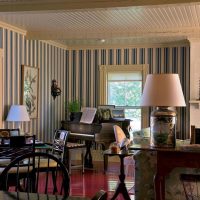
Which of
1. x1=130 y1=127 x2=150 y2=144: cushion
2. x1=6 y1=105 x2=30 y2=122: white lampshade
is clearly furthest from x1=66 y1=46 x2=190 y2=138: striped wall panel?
x1=130 y1=127 x2=150 y2=144: cushion

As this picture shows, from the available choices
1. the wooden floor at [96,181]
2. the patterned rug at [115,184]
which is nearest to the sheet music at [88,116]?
the wooden floor at [96,181]

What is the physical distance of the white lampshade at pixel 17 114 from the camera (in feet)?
21.7

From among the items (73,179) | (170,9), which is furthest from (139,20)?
(73,179)

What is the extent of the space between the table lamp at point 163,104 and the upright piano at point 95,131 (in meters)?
4.17

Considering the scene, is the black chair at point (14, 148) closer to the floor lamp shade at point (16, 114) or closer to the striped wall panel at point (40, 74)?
the floor lamp shade at point (16, 114)

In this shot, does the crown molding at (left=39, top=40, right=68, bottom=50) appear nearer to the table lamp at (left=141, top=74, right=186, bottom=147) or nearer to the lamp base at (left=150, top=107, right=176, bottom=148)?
the table lamp at (left=141, top=74, right=186, bottom=147)

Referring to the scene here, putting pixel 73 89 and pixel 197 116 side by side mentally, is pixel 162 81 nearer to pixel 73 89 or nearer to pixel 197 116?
pixel 197 116

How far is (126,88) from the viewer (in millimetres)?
9242

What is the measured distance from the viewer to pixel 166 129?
11.4 feet

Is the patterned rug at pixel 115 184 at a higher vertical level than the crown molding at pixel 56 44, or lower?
lower

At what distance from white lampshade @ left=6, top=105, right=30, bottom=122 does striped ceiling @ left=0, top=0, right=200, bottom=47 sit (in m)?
1.45

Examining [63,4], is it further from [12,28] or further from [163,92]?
[163,92]

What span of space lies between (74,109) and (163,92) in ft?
18.6

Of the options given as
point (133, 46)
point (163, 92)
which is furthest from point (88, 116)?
point (163, 92)
